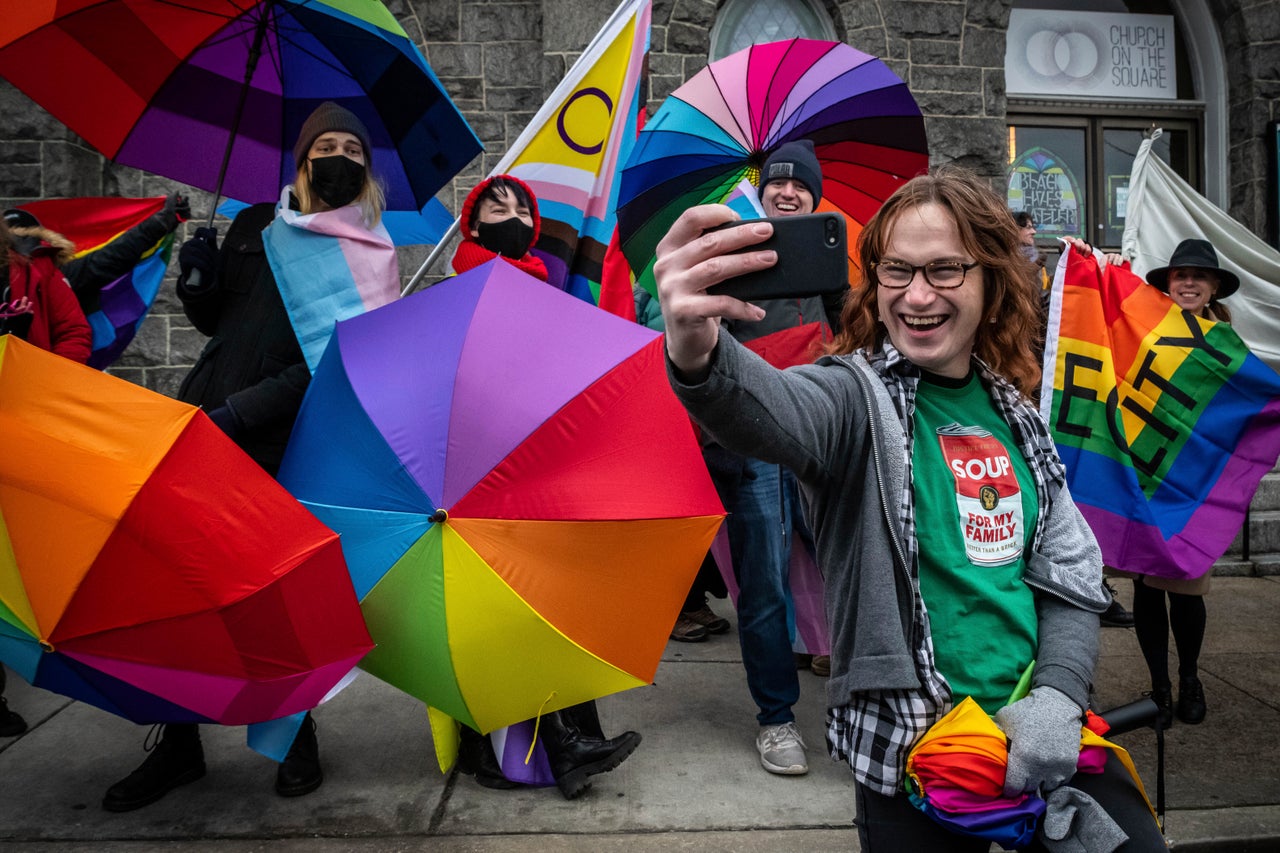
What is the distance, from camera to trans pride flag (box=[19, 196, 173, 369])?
5.08 m

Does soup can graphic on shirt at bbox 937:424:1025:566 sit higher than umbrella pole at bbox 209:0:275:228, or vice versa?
umbrella pole at bbox 209:0:275:228

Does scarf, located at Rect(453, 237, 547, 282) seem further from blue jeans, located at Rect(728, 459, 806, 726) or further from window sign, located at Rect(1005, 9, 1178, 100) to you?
window sign, located at Rect(1005, 9, 1178, 100)

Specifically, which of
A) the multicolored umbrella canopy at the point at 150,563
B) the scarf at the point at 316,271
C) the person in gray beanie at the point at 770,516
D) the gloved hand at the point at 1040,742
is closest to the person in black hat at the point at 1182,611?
the person in gray beanie at the point at 770,516

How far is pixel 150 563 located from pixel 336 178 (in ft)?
4.71

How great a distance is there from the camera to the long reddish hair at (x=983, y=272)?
1.70m

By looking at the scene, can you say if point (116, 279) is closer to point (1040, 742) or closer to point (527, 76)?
point (527, 76)

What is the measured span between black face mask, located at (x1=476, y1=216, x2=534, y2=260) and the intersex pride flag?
6.46 feet

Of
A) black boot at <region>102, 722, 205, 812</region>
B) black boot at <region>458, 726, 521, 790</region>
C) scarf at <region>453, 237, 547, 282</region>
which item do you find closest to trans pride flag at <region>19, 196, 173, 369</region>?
scarf at <region>453, 237, 547, 282</region>

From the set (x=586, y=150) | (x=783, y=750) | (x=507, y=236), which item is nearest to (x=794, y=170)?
(x=586, y=150)

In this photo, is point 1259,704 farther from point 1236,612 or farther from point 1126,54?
point 1126,54

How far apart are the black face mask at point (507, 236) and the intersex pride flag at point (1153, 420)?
1.97m

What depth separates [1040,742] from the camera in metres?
1.48

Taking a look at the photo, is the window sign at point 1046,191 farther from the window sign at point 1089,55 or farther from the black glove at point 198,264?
the black glove at point 198,264

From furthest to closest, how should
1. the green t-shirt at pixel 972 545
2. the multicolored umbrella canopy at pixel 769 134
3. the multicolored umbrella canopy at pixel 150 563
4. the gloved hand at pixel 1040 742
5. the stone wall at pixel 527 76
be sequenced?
the stone wall at pixel 527 76, the multicolored umbrella canopy at pixel 769 134, the multicolored umbrella canopy at pixel 150 563, the green t-shirt at pixel 972 545, the gloved hand at pixel 1040 742
